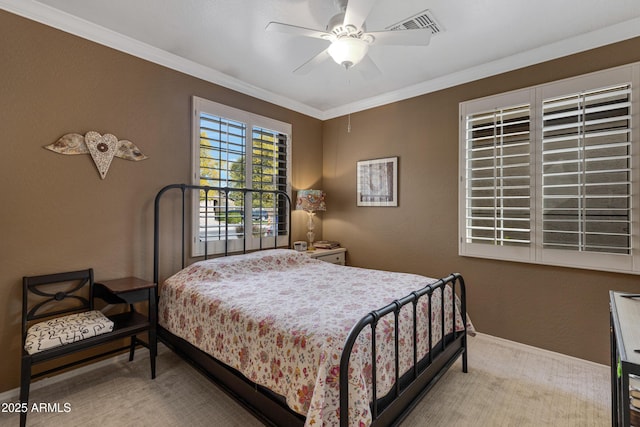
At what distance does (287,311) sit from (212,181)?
193 cm

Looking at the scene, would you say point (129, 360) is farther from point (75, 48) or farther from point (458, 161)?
point (458, 161)

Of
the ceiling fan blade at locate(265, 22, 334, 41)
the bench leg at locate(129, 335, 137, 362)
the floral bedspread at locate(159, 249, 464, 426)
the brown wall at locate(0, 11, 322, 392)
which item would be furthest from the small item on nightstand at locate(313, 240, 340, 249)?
the ceiling fan blade at locate(265, 22, 334, 41)

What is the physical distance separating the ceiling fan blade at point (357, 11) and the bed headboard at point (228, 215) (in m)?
2.04

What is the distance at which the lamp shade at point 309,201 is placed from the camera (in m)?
3.91

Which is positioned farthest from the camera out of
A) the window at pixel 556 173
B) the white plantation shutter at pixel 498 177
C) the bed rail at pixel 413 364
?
the white plantation shutter at pixel 498 177

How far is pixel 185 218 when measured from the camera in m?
3.06

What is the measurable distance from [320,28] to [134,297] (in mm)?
2588

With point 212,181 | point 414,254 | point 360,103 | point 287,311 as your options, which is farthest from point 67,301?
point 360,103

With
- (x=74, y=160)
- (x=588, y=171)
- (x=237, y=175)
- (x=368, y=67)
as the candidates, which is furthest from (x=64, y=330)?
(x=588, y=171)

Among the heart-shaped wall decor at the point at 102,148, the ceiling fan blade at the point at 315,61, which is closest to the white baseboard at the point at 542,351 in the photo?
the ceiling fan blade at the point at 315,61

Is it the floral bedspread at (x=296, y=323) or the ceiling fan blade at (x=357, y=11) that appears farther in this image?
the ceiling fan blade at (x=357, y=11)

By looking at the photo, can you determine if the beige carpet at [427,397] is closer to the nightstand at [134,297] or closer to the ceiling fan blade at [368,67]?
the nightstand at [134,297]

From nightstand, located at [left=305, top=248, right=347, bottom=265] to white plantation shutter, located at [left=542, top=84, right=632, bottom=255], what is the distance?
89.8 inches

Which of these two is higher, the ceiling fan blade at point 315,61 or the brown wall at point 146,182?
the ceiling fan blade at point 315,61
